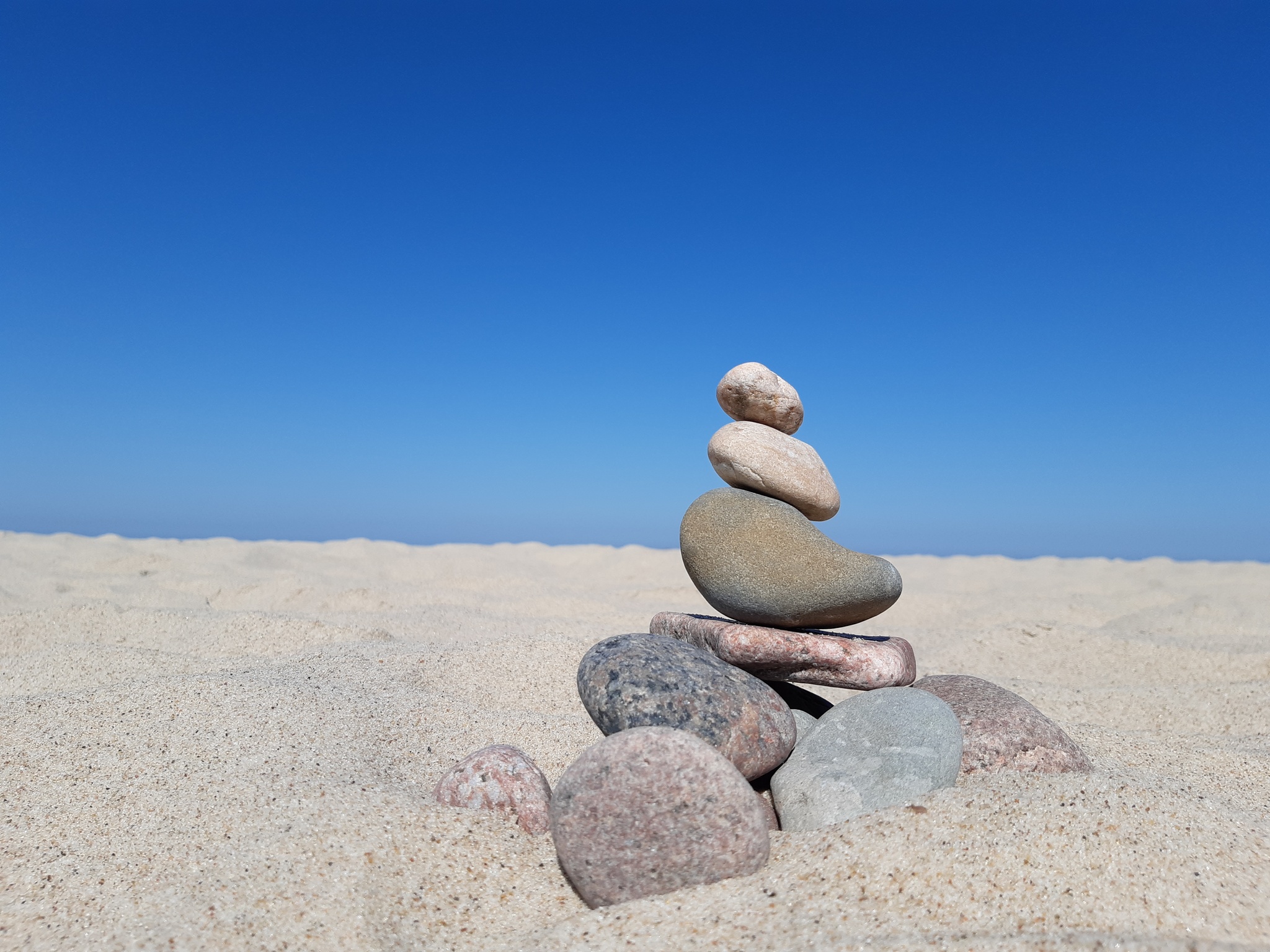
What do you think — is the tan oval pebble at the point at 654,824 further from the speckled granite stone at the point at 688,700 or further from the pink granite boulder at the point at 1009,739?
the pink granite boulder at the point at 1009,739

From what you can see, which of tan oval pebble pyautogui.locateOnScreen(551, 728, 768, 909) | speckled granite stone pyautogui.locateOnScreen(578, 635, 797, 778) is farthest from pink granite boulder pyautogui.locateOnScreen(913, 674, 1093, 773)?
tan oval pebble pyautogui.locateOnScreen(551, 728, 768, 909)

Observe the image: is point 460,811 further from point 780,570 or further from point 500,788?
point 780,570

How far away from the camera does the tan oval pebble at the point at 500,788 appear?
3496 mm

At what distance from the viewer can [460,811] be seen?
3418 mm

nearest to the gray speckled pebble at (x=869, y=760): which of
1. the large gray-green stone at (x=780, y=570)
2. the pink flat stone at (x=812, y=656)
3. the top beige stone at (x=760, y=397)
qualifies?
the pink flat stone at (x=812, y=656)

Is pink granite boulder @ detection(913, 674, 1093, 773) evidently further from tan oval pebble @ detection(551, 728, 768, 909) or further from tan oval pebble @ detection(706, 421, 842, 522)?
tan oval pebble @ detection(551, 728, 768, 909)

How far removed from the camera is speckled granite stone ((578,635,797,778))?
357 centimetres

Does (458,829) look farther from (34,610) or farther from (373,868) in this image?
(34,610)

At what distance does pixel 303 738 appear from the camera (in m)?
4.41

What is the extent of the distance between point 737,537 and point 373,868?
2.25 meters

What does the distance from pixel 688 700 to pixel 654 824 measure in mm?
784

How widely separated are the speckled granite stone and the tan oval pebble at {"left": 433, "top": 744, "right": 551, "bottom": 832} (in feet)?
1.33

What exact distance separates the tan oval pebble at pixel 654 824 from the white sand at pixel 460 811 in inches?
3.6

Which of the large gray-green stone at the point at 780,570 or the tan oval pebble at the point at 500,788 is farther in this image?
the large gray-green stone at the point at 780,570
